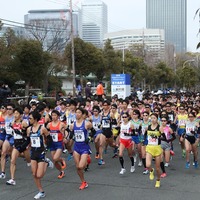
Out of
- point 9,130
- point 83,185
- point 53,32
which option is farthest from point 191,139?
point 53,32

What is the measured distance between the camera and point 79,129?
8789 mm

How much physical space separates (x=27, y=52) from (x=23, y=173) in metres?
17.5

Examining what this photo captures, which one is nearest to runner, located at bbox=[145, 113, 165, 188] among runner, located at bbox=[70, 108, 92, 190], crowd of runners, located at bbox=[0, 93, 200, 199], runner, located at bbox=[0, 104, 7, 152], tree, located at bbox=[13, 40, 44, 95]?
crowd of runners, located at bbox=[0, 93, 200, 199]

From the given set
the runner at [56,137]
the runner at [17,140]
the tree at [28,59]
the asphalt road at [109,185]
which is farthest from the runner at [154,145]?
the tree at [28,59]

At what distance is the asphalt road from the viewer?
26.0 ft

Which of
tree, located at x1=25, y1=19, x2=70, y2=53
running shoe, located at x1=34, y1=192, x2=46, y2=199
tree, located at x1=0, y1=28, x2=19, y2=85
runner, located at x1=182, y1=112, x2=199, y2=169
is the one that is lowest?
running shoe, located at x1=34, y1=192, x2=46, y2=199

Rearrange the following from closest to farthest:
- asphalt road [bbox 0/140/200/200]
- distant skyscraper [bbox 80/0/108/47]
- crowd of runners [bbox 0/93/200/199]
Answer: asphalt road [bbox 0/140/200/200]
crowd of runners [bbox 0/93/200/199]
distant skyscraper [bbox 80/0/108/47]

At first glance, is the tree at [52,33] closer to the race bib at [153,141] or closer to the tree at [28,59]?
the tree at [28,59]

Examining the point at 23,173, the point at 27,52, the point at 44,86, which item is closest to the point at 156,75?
the point at 44,86

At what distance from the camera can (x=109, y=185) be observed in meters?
8.80

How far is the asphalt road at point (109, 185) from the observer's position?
7914mm

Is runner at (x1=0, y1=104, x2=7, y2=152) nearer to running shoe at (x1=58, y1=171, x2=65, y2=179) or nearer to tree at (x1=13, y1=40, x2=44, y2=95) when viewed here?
running shoe at (x1=58, y1=171, x2=65, y2=179)

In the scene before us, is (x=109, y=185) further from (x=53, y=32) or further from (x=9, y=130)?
(x=53, y=32)

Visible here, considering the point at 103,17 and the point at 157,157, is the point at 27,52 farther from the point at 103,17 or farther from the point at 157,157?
the point at 103,17
